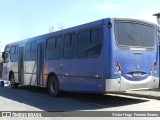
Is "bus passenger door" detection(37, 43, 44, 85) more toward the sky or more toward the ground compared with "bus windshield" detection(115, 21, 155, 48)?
more toward the ground

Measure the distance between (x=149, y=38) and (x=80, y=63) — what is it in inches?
111

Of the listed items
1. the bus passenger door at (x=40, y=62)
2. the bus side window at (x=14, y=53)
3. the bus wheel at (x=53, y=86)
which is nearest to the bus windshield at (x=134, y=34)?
the bus wheel at (x=53, y=86)

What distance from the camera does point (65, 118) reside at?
9953mm

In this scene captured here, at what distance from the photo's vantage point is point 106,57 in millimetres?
11742

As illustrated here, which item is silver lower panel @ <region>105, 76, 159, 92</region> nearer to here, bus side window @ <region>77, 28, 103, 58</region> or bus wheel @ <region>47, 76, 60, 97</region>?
bus side window @ <region>77, 28, 103, 58</region>

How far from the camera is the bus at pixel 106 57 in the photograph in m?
11.8

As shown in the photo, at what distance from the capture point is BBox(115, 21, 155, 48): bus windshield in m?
12.1

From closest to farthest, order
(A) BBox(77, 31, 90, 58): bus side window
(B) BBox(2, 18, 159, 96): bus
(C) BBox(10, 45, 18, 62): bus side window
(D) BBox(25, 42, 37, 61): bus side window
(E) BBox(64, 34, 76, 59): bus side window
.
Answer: (B) BBox(2, 18, 159, 96): bus, (A) BBox(77, 31, 90, 58): bus side window, (E) BBox(64, 34, 76, 59): bus side window, (D) BBox(25, 42, 37, 61): bus side window, (C) BBox(10, 45, 18, 62): bus side window

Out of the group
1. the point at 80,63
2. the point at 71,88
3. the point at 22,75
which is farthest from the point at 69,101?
the point at 22,75

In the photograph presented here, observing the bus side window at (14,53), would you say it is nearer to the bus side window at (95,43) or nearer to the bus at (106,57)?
the bus at (106,57)

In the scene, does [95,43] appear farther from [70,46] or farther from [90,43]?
[70,46]

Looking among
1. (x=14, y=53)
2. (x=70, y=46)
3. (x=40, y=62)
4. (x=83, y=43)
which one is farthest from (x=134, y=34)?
(x=14, y=53)

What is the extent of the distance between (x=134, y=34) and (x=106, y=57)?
1.54 m

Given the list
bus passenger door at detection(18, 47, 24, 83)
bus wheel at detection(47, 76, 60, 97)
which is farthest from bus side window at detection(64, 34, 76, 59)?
bus passenger door at detection(18, 47, 24, 83)
